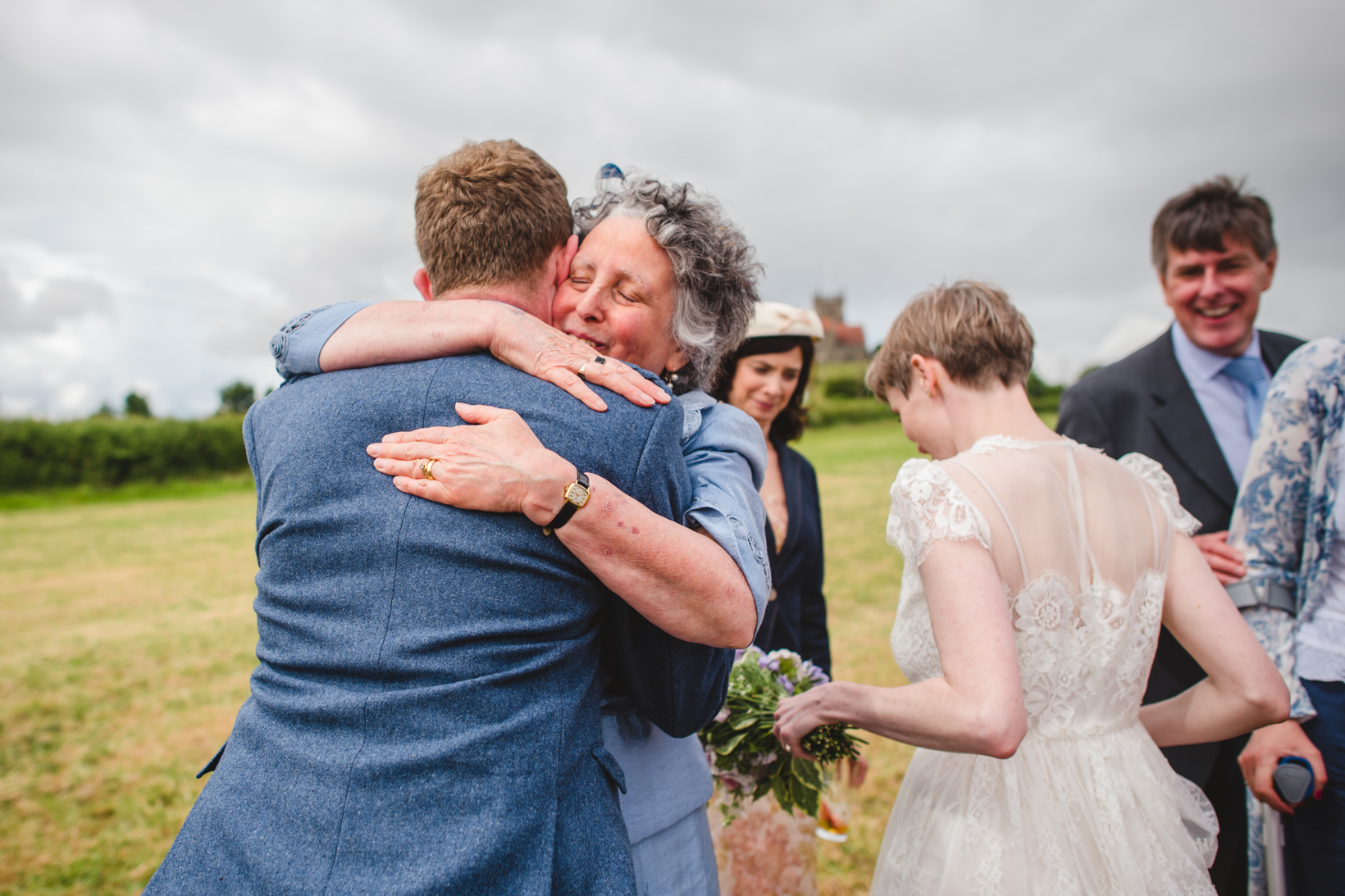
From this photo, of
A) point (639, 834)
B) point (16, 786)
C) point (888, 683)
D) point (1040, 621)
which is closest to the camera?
point (639, 834)

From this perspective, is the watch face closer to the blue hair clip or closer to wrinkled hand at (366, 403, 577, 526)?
wrinkled hand at (366, 403, 577, 526)

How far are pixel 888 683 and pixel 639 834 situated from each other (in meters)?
5.46

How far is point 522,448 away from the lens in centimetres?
131

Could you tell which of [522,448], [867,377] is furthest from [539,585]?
[867,377]

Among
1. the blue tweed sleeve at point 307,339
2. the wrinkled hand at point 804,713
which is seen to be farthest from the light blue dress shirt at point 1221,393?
the blue tweed sleeve at point 307,339

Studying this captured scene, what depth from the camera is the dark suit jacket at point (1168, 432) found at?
3.11m

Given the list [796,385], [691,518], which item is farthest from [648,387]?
[796,385]

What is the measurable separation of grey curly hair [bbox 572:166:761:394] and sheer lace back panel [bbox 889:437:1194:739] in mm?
698

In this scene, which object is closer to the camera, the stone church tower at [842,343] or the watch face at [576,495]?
the watch face at [576,495]

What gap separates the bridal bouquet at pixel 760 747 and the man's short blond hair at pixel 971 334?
4.17 feet

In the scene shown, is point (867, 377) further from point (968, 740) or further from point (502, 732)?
point (502, 732)

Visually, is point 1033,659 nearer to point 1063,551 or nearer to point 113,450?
point 1063,551

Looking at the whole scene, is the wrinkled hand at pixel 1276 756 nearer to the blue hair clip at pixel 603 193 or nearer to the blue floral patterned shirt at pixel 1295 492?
the blue floral patterned shirt at pixel 1295 492

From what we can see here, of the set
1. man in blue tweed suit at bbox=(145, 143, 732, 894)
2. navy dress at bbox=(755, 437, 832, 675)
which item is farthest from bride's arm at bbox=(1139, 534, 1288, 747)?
navy dress at bbox=(755, 437, 832, 675)
